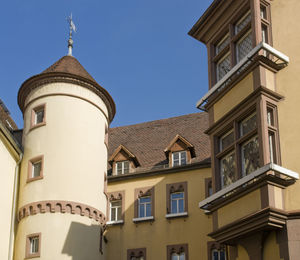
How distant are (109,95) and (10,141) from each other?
5.61 meters

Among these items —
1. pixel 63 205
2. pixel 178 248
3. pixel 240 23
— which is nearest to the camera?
pixel 240 23

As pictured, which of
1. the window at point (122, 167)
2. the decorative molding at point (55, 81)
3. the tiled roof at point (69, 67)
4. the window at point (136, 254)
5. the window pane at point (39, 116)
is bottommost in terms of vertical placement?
the window at point (136, 254)

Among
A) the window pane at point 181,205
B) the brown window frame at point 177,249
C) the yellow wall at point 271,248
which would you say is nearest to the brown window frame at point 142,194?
the window pane at point 181,205

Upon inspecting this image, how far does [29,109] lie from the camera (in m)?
28.5

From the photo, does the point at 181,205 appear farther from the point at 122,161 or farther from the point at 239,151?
the point at 239,151

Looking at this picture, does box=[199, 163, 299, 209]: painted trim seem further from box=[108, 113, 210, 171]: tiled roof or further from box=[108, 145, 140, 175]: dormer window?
box=[108, 145, 140, 175]: dormer window

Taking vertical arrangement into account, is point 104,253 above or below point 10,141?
below

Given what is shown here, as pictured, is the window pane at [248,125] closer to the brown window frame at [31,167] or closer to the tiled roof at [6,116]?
the brown window frame at [31,167]

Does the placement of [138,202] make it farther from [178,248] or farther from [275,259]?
[275,259]

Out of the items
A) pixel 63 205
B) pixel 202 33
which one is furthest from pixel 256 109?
pixel 63 205

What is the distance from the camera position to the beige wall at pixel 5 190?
25.1m

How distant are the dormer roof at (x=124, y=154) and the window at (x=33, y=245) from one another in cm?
716

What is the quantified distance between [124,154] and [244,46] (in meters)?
14.7

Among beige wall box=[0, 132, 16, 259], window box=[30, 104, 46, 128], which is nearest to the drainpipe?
beige wall box=[0, 132, 16, 259]
